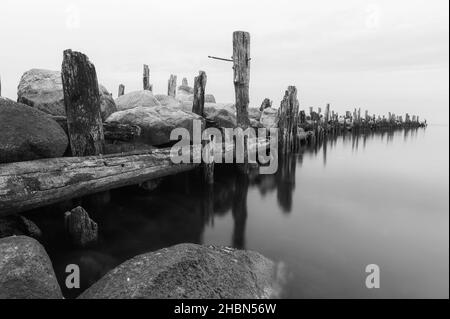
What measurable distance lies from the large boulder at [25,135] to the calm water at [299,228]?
1.30m

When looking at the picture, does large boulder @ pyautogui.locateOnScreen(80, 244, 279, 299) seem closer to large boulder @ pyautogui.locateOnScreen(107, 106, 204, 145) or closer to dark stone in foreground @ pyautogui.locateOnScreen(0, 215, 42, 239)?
dark stone in foreground @ pyautogui.locateOnScreen(0, 215, 42, 239)

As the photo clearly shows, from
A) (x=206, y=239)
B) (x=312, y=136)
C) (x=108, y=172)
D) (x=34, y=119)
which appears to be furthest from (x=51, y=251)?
(x=312, y=136)

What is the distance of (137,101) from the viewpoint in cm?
992

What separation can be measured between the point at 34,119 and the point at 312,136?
66.7ft

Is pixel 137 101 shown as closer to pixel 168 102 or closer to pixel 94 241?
Result: pixel 168 102

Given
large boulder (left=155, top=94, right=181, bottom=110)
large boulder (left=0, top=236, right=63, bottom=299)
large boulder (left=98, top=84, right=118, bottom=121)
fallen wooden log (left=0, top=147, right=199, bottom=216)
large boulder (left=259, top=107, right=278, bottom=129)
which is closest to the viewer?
large boulder (left=0, top=236, right=63, bottom=299)

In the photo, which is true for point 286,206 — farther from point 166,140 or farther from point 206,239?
point 166,140

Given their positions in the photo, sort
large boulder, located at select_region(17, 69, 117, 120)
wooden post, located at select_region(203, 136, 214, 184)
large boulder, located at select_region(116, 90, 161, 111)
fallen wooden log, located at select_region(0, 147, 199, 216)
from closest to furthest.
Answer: fallen wooden log, located at select_region(0, 147, 199, 216), large boulder, located at select_region(17, 69, 117, 120), wooden post, located at select_region(203, 136, 214, 184), large boulder, located at select_region(116, 90, 161, 111)

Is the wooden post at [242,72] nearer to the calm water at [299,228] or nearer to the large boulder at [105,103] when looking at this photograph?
the calm water at [299,228]

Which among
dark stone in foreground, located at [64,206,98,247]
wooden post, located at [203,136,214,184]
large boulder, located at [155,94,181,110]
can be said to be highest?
large boulder, located at [155,94,181,110]

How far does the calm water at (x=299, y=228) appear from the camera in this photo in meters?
3.92

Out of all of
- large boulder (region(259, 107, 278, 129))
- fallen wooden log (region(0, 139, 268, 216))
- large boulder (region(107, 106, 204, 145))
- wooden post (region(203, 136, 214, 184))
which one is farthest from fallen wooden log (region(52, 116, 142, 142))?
large boulder (region(259, 107, 278, 129))

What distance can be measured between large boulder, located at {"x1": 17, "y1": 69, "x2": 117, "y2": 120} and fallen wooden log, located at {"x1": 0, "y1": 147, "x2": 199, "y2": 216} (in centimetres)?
278

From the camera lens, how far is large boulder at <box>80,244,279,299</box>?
2.40 m
